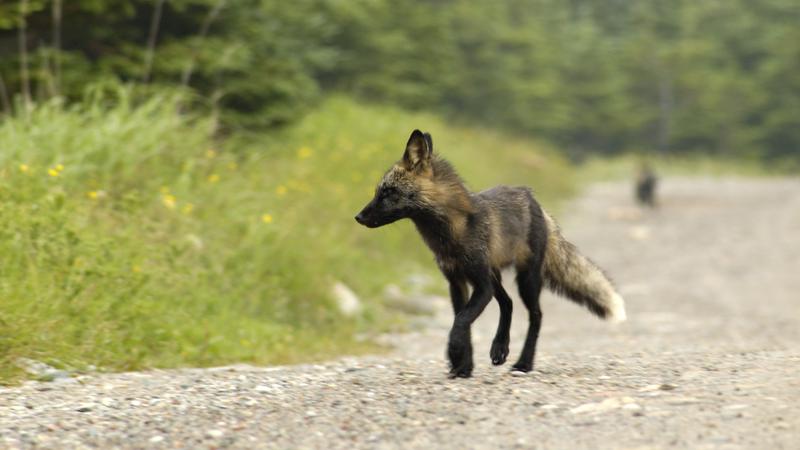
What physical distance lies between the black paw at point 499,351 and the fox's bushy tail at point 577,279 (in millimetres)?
609

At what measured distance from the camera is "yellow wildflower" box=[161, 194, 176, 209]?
8156 millimetres

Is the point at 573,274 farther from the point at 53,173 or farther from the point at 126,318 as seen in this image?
the point at 53,173

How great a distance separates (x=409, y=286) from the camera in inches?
483

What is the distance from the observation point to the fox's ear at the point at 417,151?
5.36 m

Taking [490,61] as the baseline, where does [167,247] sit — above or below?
below

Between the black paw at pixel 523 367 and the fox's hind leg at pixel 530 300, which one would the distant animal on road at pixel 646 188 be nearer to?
the fox's hind leg at pixel 530 300

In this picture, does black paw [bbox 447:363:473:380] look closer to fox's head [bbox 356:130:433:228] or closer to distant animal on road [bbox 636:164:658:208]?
fox's head [bbox 356:130:433:228]

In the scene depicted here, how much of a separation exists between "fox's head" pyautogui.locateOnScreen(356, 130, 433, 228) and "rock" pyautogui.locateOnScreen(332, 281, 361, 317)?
14.6 feet

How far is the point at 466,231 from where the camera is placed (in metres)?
5.46

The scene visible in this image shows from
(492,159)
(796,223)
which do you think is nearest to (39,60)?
(492,159)

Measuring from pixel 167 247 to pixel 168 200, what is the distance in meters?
0.59

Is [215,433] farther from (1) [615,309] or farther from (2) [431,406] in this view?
(1) [615,309]

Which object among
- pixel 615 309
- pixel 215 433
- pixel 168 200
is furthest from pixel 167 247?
pixel 615 309

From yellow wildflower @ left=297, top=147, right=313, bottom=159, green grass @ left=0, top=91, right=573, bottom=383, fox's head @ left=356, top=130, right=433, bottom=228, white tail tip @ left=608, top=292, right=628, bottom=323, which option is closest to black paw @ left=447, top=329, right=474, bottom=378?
fox's head @ left=356, top=130, right=433, bottom=228
